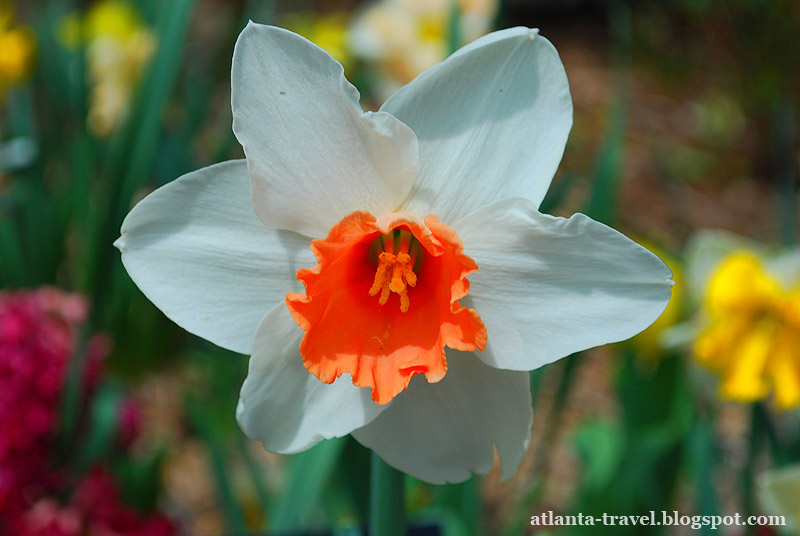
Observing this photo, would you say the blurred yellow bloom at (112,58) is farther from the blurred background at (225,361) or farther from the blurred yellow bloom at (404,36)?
the blurred yellow bloom at (404,36)

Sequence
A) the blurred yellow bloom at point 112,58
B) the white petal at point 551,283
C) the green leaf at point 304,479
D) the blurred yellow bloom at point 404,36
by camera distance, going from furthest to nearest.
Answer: the blurred yellow bloom at point 112,58 < the blurred yellow bloom at point 404,36 < the green leaf at point 304,479 < the white petal at point 551,283

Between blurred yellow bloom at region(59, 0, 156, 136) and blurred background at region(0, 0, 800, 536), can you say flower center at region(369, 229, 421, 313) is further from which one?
blurred yellow bloom at region(59, 0, 156, 136)

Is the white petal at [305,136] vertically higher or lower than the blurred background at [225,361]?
higher

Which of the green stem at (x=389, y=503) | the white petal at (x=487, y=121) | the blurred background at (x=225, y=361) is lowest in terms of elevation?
the blurred background at (x=225, y=361)

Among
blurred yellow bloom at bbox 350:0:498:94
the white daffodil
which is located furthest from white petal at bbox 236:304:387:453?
blurred yellow bloom at bbox 350:0:498:94

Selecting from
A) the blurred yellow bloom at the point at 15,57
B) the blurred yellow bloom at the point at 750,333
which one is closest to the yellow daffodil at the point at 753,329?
the blurred yellow bloom at the point at 750,333

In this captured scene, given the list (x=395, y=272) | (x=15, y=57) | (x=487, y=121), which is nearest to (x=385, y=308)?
(x=395, y=272)

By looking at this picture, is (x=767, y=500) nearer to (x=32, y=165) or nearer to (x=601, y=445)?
(x=601, y=445)
